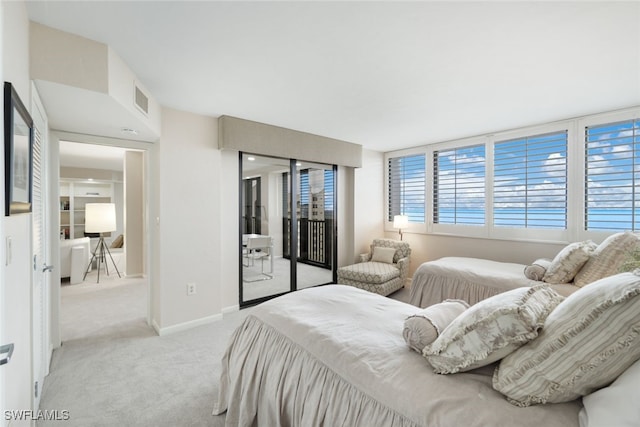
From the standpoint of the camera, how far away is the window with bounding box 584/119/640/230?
3.04 meters

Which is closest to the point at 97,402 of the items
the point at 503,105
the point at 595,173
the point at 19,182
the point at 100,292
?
the point at 19,182

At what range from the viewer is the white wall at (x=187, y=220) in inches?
120

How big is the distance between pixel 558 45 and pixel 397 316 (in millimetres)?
2053

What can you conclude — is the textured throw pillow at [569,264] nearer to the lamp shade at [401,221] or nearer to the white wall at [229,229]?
the lamp shade at [401,221]

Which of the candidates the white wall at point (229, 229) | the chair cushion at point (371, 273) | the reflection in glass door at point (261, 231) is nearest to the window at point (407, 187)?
the chair cushion at point (371, 273)

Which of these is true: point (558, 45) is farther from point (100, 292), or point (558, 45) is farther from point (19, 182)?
point (100, 292)

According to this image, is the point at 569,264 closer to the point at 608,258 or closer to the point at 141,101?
the point at 608,258

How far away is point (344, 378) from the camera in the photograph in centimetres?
125

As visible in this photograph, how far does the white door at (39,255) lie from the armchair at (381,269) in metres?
3.25

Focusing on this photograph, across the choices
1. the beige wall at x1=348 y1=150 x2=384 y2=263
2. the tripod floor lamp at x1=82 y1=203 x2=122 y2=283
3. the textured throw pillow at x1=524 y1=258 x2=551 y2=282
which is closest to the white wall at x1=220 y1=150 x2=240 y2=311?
the beige wall at x1=348 y1=150 x2=384 y2=263

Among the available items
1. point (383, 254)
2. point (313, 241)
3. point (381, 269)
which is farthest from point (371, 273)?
point (313, 241)

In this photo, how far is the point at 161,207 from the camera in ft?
9.87

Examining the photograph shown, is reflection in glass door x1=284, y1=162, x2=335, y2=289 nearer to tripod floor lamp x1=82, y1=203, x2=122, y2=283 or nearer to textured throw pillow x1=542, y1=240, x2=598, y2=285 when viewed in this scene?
textured throw pillow x1=542, y1=240, x2=598, y2=285

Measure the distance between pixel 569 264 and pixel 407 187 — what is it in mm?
2681
